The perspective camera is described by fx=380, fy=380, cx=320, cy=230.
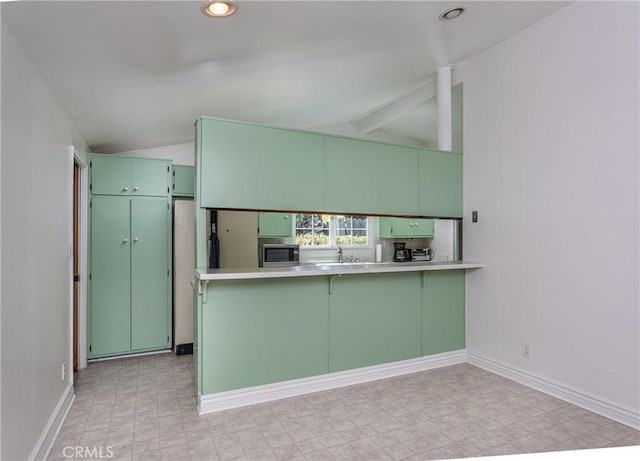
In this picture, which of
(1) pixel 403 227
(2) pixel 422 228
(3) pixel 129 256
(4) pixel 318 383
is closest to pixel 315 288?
(4) pixel 318 383

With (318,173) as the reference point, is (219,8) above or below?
above

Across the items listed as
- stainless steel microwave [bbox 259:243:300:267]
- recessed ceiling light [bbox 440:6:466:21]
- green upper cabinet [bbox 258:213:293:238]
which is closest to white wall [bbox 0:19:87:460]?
stainless steel microwave [bbox 259:243:300:267]

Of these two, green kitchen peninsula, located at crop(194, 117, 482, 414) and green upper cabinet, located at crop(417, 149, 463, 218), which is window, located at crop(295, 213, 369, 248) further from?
green kitchen peninsula, located at crop(194, 117, 482, 414)

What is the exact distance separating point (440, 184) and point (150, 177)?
10.1 ft

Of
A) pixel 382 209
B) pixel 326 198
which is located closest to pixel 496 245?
pixel 382 209

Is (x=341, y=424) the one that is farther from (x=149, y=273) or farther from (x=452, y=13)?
(x=452, y=13)

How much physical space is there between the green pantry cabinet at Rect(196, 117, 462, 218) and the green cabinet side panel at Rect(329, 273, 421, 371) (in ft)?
2.18

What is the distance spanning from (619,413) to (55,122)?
4350mm

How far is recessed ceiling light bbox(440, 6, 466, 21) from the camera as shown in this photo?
107 inches

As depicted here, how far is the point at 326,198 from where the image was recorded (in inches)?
129

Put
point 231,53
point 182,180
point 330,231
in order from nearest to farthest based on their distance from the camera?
point 231,53
point 182,180
point 330,231

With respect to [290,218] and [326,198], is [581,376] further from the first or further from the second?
[290,218]

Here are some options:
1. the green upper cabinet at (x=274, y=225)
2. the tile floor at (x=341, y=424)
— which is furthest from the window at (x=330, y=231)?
the tile floor at (x=341, y=424)

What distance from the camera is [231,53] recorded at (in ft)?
8.32
